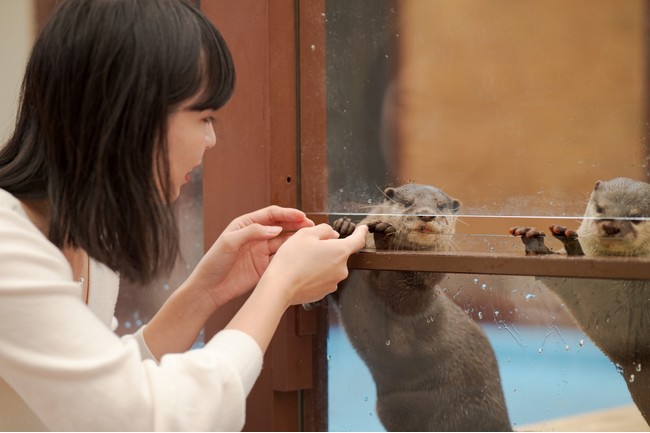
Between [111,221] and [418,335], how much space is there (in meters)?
1.02

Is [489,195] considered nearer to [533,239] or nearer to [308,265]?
[533,239]

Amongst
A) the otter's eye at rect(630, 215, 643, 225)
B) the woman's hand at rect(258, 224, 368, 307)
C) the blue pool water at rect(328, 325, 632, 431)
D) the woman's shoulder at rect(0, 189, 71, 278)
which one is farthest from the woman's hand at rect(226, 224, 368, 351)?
the otter's eye at rect(630, 215, 643, 225)

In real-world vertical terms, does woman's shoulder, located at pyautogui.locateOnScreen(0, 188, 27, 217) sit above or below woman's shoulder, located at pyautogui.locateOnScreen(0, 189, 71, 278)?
above

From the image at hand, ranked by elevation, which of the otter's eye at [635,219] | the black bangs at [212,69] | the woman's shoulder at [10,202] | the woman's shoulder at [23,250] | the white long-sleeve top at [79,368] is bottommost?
the white long-sleeve top at [79,368]

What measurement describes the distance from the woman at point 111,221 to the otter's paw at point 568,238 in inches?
22.0

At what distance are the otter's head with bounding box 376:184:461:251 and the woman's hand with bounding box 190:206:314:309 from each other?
291 mm

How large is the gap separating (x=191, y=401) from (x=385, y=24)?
1.08m

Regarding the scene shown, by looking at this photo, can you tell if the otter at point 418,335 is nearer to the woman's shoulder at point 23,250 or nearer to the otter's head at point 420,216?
the otter's head at point 420,216

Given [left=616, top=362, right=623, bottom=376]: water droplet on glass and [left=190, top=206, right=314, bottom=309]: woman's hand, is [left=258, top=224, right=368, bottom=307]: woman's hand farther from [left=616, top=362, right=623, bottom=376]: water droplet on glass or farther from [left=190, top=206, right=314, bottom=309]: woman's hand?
[left=616, top=362, right=623, bottom=376]: water droplet on glass

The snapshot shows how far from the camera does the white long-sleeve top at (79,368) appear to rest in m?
0.93

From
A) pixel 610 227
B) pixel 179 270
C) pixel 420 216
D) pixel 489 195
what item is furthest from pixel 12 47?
pixel 610 227

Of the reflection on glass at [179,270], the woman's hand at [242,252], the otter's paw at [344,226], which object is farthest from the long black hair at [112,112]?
the reflection on glass at [179,270]

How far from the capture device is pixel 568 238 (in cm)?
155

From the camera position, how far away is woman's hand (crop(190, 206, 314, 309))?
4.75 ft
